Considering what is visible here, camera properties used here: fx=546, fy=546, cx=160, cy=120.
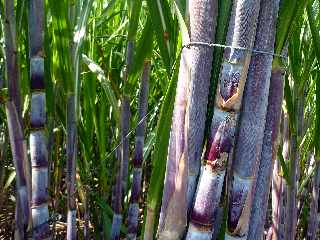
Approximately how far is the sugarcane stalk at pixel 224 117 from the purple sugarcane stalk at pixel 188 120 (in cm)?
2

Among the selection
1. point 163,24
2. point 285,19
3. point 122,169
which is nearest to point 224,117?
point 285,19

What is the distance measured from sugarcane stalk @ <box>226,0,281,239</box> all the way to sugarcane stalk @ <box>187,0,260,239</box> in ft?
0.07

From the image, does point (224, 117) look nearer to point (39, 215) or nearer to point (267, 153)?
point (267, 153)

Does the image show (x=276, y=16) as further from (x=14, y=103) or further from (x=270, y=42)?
(x=14, y=103)

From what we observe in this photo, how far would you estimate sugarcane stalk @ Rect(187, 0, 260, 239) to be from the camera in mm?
635

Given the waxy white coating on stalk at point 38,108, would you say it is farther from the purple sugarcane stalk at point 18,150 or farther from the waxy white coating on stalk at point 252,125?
the waxy white coating on stalk at point 252,125

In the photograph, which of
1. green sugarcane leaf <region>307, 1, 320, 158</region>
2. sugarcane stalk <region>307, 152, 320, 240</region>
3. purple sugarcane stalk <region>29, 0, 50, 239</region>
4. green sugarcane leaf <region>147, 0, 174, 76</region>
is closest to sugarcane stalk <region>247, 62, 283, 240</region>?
green sugarcane leaf <region>147, 0, 174, 76</region>

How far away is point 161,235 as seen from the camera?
2.26 ft

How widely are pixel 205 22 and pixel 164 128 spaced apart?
0.52ft

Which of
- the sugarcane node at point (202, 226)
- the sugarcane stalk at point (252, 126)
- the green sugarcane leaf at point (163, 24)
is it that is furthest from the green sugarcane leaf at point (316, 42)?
the sugarcane node at point (202, 226)

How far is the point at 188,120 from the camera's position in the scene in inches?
26.1

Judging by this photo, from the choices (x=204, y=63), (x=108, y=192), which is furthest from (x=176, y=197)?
(x=108, y=192)

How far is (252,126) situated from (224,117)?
43mm

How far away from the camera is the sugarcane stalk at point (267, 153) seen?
73cm
